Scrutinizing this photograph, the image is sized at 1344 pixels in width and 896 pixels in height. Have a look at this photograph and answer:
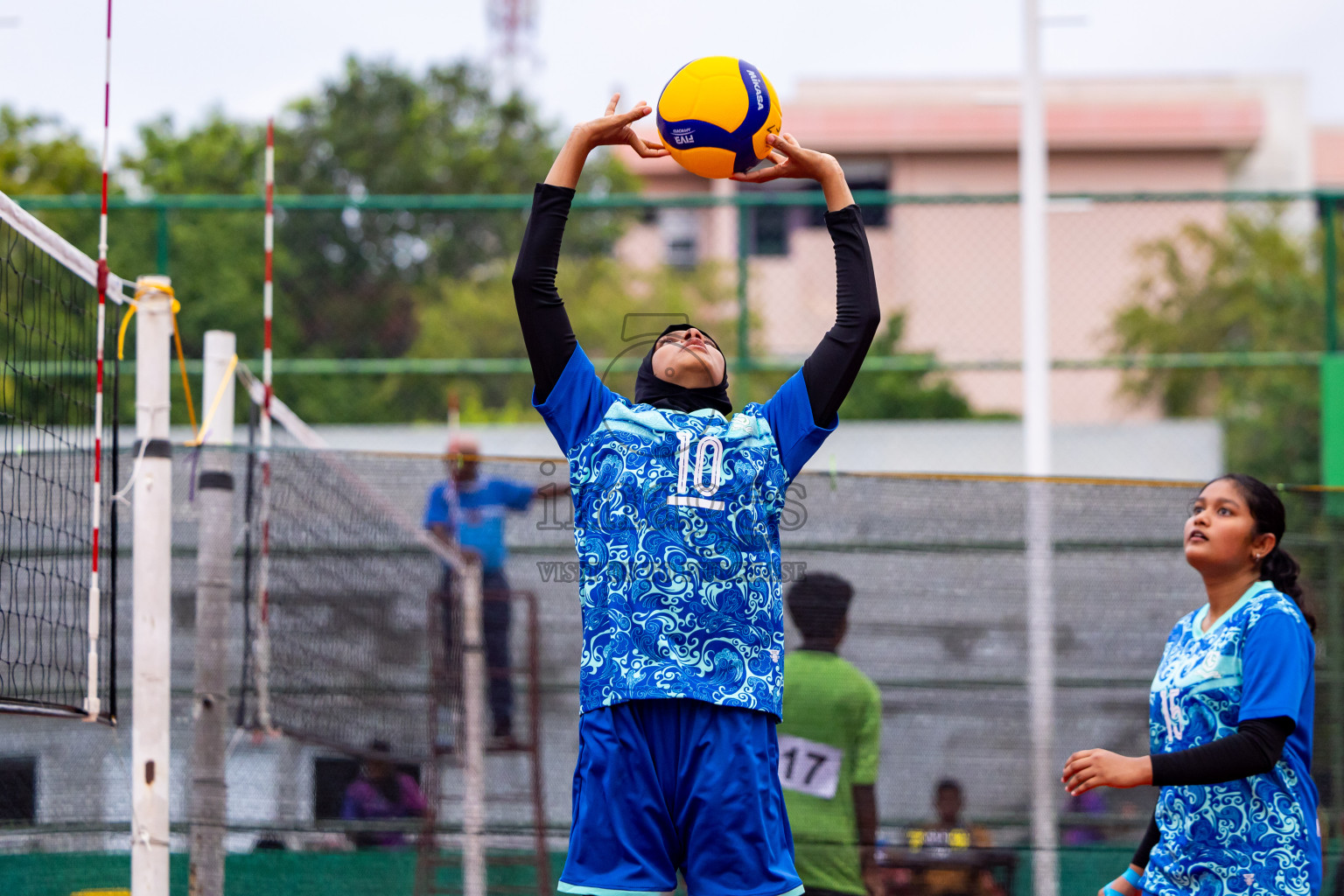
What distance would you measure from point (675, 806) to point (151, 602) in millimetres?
2309

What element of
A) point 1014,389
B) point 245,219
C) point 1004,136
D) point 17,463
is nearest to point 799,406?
point 17,463

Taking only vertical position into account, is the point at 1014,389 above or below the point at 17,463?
above

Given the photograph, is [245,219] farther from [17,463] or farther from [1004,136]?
[1004,136]

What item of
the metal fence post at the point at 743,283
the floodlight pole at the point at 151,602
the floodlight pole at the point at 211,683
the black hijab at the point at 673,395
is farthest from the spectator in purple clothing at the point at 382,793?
the metal fence post at the point at 743,283

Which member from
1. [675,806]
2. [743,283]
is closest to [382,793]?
[675,806]

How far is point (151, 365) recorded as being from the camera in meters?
4.49

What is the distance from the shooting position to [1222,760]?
10.5 feet

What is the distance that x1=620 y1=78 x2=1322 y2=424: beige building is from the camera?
901 inches

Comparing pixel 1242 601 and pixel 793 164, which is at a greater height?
pixel 793 164

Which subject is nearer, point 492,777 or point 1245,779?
point 1245,779

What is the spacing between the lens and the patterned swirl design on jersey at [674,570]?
2855 mm

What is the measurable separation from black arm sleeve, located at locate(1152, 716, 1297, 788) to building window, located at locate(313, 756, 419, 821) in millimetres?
3242

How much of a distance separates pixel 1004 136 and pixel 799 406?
28465mm

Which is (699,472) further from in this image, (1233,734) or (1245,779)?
(1245,779)
